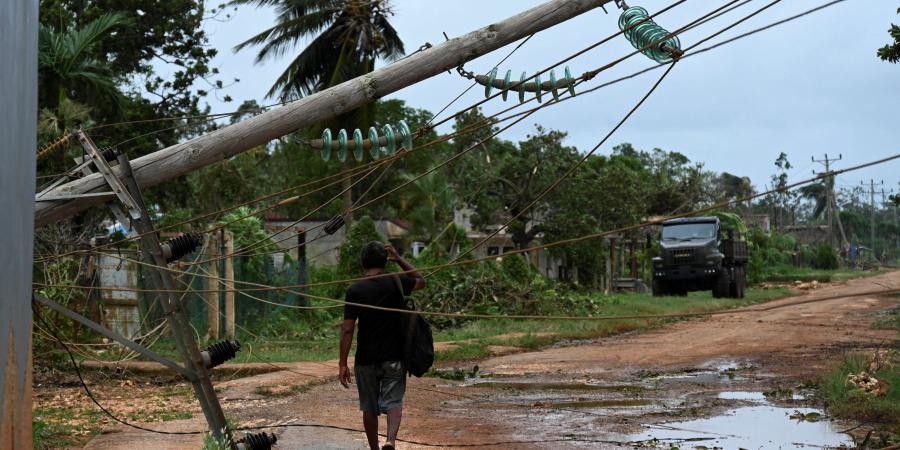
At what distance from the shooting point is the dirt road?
29.6ft

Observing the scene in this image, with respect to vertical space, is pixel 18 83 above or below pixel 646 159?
below

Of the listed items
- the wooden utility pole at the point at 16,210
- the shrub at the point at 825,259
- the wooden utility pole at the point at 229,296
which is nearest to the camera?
the wooden utility pole at the point at 16,210

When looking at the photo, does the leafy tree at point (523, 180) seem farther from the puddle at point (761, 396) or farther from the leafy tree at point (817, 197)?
the leafy tree at point (817, 197)

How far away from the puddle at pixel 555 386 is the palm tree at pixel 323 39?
1913 cm

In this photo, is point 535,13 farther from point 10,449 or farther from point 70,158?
point 70,158

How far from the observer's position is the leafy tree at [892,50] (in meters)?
10.3

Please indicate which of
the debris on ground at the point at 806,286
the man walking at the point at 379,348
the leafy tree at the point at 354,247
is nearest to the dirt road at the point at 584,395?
the man walking at the point at 379,348

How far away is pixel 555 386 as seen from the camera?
1259 cm

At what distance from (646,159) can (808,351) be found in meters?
54.2

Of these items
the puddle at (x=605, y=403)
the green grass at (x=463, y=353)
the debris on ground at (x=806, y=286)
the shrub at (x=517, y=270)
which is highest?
the shrub at (x=517, y=270)

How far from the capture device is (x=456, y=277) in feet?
78.2

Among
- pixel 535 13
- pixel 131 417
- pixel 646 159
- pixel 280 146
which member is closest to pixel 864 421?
pixel 535 13

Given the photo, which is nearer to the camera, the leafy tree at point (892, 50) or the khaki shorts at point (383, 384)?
the khaki shorts at point (383, 384)

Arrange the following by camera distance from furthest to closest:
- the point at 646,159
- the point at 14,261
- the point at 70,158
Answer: the point at 646,159
the point at 70,158
the point at 14,261
